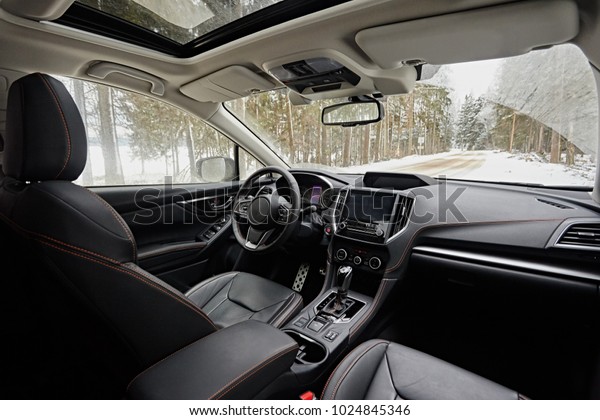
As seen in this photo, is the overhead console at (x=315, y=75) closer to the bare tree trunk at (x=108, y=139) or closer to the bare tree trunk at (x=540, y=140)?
the bare tree trunk at (x=540, y=140)

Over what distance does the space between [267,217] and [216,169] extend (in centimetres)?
131

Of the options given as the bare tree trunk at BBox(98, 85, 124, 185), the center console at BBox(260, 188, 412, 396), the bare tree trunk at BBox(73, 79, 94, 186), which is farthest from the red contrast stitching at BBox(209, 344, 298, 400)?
the bare tree trunk at BBox(98, 85, 124, 185)

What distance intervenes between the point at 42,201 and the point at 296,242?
155cm

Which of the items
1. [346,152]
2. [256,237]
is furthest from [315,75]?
[256,237]

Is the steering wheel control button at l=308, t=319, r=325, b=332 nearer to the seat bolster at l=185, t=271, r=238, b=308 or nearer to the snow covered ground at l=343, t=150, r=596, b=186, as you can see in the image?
the seat bolster at l=185, t=271, r=238, b=308

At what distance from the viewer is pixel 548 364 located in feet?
5.34

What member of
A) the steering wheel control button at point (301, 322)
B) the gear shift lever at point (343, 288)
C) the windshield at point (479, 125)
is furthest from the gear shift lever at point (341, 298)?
the windshield at point (479, 125)

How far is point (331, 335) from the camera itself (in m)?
1.60

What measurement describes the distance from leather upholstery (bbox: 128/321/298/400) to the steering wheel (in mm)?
1007

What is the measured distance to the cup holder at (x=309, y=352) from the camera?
1.50m

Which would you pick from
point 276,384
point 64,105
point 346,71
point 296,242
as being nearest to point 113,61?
point 64,105

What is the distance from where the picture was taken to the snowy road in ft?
6.77

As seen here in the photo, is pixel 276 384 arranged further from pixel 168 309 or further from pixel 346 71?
pixel 346 71

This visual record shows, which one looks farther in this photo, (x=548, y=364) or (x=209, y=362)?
(x=548, y=364)
